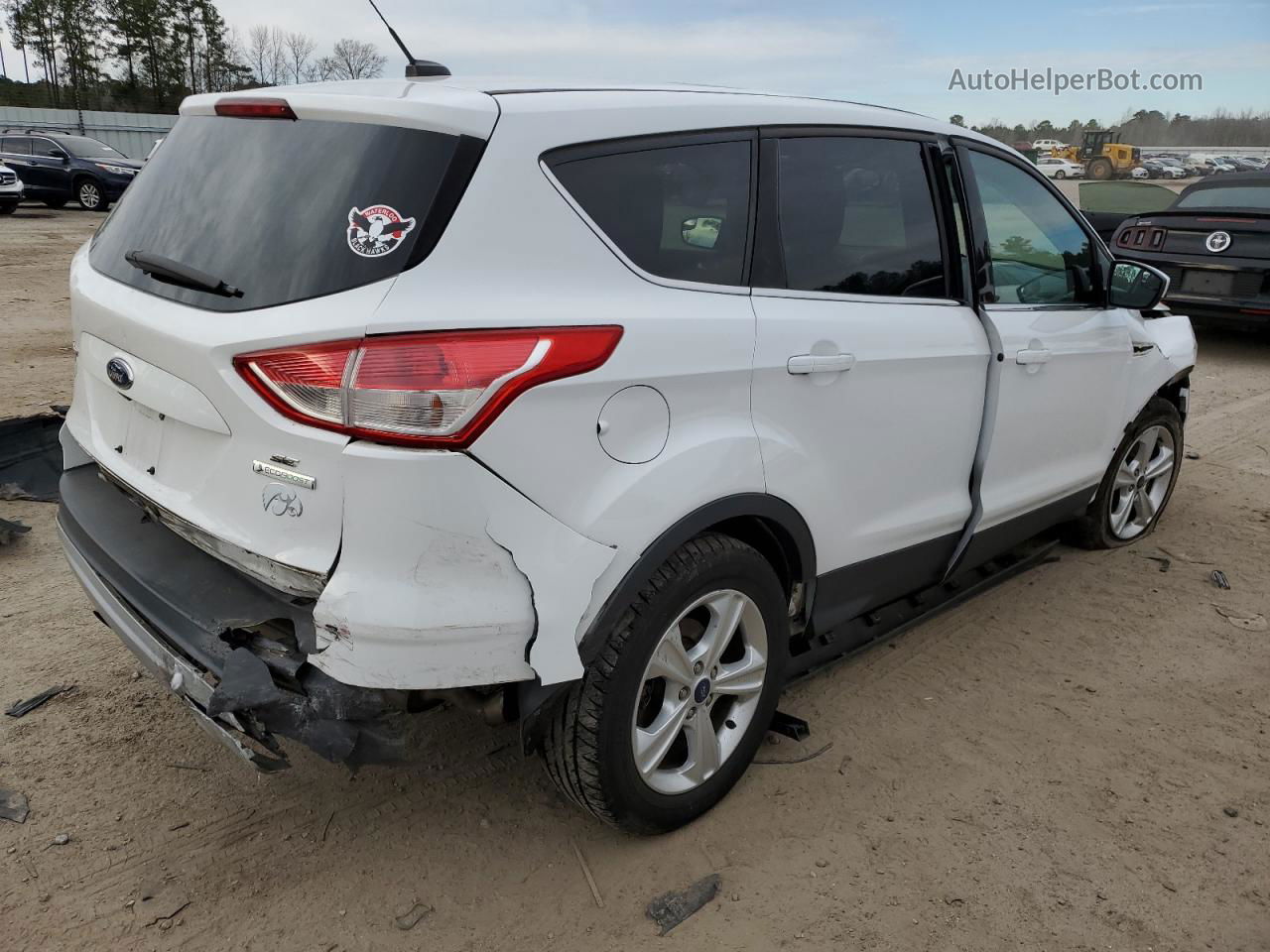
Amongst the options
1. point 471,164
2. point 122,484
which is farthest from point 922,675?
point 122,484

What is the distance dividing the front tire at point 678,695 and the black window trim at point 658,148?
645 millimetres

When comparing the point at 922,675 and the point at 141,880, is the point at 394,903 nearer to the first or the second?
the point at 141,880

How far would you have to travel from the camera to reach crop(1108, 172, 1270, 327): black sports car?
Result: 8500 millimetres

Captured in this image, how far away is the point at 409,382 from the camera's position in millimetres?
1926

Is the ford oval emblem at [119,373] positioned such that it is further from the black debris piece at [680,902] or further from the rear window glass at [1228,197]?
the rear window glass at [1228,197]

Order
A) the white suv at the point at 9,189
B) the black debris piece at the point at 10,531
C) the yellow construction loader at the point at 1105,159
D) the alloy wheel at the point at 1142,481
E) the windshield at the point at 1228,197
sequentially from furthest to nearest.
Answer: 1. the yellow construction loader at the point at 1105,159
2. the white suv at the point at 9,189
3. the windshield at the point at 1228,197
4. the alloy wheel at the point at 1142,481
5. the black debris piece at the point at 10,531

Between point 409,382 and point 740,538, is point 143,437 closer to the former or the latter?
point 409,382

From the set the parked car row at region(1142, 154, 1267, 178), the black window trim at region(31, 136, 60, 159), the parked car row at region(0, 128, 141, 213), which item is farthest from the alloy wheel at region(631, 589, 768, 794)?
the parked car row at region(1142, 154, 1267, 178)

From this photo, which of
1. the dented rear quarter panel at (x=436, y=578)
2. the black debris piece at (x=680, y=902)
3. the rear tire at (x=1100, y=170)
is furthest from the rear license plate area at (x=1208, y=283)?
the rear tire at (x=1100, y=170)

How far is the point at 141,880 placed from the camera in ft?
8.06

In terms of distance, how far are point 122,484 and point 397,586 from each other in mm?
1079

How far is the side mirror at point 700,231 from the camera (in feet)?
7.93

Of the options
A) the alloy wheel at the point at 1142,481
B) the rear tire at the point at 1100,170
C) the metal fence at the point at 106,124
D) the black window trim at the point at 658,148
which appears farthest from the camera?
the rear tire at the point at 1100,170

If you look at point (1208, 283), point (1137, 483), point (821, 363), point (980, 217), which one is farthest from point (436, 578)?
point (1208, 283)
